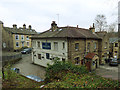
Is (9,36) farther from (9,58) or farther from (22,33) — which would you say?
(9,58)

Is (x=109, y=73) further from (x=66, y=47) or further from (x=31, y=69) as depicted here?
(x=31, y=69)

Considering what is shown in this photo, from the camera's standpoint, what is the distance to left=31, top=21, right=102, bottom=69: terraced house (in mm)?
15078

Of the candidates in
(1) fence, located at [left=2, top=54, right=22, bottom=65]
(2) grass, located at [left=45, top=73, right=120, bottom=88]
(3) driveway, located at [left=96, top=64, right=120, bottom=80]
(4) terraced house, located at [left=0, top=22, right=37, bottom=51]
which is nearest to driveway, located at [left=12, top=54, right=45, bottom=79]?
(1) fence, located at [left=2, top=54, right=22, bottom=65]

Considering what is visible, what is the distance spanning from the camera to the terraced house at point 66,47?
15.1m

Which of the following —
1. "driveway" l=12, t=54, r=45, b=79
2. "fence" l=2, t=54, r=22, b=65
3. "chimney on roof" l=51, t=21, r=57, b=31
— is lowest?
"driveway" l=12, t=54, r=45, b=79

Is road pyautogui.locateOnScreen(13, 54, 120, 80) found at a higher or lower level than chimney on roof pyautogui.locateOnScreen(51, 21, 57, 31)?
lower

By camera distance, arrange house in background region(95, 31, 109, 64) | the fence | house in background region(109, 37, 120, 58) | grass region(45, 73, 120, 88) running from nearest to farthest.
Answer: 1. grass region(45, 73, 120, 88)
2. the fence
3. house in background region(95, 31, 109, 64)
4. house in background region(109, 37, 120, 58)

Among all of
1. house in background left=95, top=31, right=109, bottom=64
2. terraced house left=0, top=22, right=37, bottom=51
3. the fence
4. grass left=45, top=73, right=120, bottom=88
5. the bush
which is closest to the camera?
grass left=45, top=73, right=120, bottom=88

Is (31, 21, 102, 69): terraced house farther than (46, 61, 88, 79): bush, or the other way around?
(31, 21, 102, 69): terraced house

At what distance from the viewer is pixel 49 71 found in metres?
9.13

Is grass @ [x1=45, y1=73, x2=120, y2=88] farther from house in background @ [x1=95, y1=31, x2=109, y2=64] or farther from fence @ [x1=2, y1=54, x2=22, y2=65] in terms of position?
fence @ [x1=2, y1=54, x2=22, y2=65]

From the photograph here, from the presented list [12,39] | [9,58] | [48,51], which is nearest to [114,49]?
[48,51]

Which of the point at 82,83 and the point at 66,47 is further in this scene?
the point at 66,47

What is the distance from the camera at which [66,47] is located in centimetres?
1480
